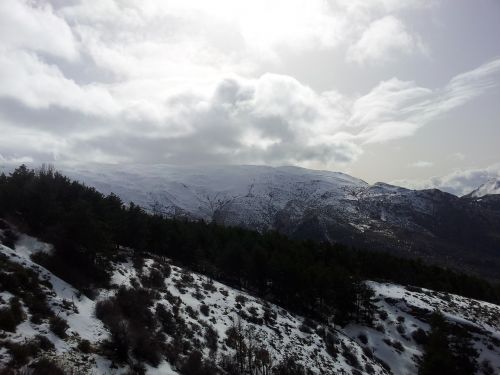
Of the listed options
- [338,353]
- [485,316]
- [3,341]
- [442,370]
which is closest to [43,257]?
[3,341]

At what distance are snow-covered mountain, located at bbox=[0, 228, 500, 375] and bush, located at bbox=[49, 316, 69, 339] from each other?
0.21 ft

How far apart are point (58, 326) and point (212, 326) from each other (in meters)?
19.2

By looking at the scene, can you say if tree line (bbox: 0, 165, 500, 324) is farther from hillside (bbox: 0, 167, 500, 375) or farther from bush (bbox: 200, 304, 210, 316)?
bush (bbox: 200, 304, 210, 316)

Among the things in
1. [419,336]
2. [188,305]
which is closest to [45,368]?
[188,305]

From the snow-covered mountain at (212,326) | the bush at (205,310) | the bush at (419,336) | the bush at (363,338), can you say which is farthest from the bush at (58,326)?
the bush at (419,336)

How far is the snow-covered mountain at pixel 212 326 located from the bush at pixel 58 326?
2.5 inches

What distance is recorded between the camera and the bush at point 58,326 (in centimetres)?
2131

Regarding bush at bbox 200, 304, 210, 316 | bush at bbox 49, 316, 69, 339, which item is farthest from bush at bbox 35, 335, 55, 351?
bush at bbox 200, 304, 210, 316

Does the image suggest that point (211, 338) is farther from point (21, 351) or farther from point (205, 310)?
point (21, 351)

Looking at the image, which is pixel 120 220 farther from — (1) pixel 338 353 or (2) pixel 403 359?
(2) pixel 403 359

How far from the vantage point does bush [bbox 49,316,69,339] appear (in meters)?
21.3

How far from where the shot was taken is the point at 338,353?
1868 inches

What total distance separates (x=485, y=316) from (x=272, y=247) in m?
41.9

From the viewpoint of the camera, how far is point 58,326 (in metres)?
21.6
